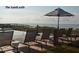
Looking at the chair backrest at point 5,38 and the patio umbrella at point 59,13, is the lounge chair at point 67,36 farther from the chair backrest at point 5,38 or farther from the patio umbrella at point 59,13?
the chair backrest at point 5,38

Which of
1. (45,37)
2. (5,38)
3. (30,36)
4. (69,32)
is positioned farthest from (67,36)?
(5,38)

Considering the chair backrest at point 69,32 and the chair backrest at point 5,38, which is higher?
the chair backrest at point 69,32

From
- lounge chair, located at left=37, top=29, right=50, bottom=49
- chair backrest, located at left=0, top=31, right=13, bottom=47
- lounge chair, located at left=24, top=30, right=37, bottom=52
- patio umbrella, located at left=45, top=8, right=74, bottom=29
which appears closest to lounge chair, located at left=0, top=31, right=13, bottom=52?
chair backrest, located at left=0, top=31, right=13, bottom=47

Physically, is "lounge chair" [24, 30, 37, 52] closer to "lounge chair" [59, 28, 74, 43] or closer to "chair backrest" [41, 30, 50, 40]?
"chair backrest" [41, 30, 50, 40]

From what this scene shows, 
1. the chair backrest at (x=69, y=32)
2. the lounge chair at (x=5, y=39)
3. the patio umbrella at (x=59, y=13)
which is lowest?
the lounge chair at (x=5, y=39)

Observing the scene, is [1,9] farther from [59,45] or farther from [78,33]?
[78,33]

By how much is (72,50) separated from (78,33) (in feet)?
0.73

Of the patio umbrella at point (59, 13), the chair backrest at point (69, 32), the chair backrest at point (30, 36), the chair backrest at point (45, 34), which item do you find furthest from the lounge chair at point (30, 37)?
the chair backrest at point (69, 32)

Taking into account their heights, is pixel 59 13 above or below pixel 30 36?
above

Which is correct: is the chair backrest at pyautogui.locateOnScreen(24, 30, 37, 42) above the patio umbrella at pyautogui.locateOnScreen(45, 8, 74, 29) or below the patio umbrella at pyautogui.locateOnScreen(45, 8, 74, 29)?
below

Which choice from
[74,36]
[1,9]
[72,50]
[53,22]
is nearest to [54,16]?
[53,22]

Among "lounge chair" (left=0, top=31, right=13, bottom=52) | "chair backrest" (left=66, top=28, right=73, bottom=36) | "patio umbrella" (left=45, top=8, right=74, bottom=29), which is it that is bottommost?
"lounge chair" (left=0, top=31, right=13, bottom=52)

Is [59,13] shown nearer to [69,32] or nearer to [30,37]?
[69,32]

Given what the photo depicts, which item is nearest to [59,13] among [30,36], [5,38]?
[30,36]
